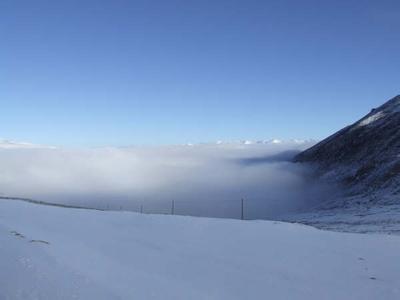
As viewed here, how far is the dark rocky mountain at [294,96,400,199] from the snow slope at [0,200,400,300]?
7586cm

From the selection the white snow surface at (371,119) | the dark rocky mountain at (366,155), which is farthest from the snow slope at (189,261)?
the white snow surface at (371,119)

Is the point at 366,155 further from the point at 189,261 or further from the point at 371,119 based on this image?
the point at 189,261

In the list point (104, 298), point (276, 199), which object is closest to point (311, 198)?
point (276, 199)

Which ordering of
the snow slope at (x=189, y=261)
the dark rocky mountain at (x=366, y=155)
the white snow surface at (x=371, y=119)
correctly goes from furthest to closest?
the white snow surface at (x=371, y=119) < the dark rocky mountain at (x=366, y=155) < the snow slope at (x=189, y=261)

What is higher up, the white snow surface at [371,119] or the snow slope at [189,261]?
the white snow surface at [371,119]

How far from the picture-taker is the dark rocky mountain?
102 metres

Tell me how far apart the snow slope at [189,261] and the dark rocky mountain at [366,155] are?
7586 cm

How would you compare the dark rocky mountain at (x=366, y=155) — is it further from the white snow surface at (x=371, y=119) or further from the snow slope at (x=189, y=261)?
the snow slope at (x=189, y=261)

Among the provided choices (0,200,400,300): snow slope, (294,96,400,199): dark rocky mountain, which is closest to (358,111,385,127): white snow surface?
(294,96,400,199): dark rocky mountain

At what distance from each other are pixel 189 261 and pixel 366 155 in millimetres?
123765

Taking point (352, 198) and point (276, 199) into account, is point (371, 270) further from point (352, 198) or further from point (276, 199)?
point (276, 199)

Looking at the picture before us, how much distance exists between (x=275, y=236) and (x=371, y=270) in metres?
3.88

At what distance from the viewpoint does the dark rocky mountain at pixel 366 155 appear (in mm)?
101538

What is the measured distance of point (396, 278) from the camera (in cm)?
1202
